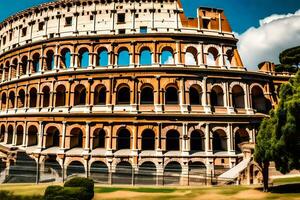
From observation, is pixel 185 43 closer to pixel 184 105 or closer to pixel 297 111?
pixel 184 105

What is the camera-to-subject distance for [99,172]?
2534cm

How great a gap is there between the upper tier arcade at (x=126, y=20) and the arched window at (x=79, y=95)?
18.3 feet

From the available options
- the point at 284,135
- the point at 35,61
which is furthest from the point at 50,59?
the point at 284,135

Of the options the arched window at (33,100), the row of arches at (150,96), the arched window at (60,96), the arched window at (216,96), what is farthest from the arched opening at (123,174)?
the arched window at (33,100)

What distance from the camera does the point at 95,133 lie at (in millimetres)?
28266

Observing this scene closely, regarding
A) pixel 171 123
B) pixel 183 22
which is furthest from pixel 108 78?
pixel 183 22

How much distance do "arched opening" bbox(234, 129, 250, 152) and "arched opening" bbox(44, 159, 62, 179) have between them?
16.9 metres

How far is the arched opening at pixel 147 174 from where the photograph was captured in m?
24.1

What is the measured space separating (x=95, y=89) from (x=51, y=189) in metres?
16.0

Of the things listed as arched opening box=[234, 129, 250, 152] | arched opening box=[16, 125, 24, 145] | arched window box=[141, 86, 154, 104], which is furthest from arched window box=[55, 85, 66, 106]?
arched opening box=[234, 129, 250, 152]

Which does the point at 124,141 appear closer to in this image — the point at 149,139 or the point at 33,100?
the point at 149,139

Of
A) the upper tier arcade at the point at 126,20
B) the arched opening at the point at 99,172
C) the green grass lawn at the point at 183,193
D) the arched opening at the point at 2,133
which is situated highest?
the upper tier arcade at the point at 126,20

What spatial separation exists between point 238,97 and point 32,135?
2217 centimetres

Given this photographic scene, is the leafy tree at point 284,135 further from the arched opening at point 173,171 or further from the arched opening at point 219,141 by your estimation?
the arched opening at point 219,141
